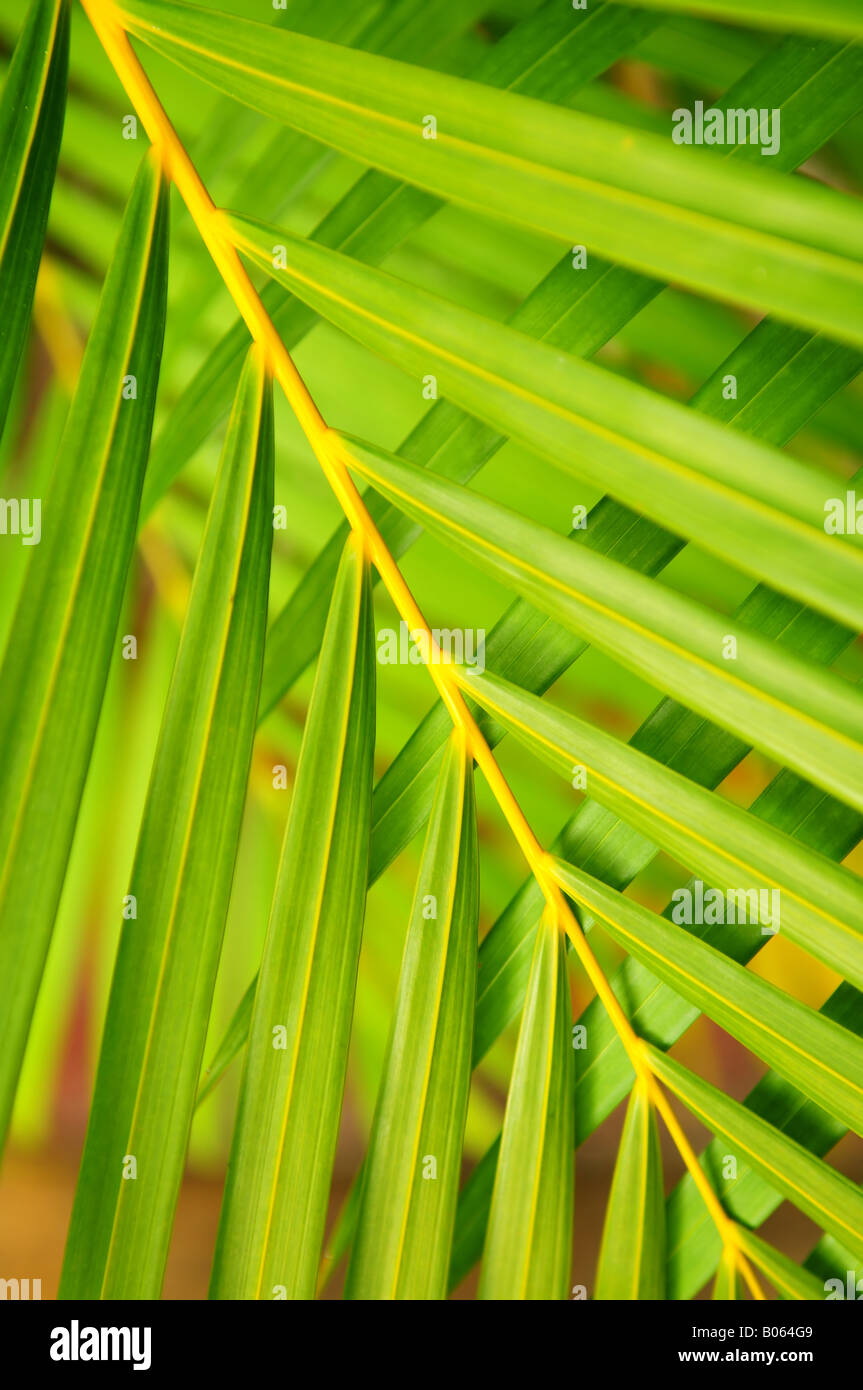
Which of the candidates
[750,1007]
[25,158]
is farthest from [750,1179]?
[25,158]

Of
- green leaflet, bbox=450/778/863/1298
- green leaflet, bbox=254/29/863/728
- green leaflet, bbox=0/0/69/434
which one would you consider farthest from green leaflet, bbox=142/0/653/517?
green leaflet, bbox=450/778/863/1298

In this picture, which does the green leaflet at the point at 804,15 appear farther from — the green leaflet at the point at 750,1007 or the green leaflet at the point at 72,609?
the green leaflet at the point at 750,1007

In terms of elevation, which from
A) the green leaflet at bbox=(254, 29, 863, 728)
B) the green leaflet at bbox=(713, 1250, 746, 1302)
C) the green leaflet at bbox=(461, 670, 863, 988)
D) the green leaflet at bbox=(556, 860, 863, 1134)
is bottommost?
the green leaflet at bbox=(713, 1250, 746, 1302)

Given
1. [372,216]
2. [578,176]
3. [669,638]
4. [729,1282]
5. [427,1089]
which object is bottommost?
[729,1282]

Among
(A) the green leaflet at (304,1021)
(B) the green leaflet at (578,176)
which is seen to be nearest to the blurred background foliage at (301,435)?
(B) the green leaflet at (578,176)

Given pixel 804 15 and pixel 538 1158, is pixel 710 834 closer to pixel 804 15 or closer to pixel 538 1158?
pixel 538 1158

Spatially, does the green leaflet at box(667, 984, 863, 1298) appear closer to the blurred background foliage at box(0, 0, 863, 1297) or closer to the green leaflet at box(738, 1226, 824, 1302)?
the green leaflet at box(738, 1226, 824, 1302)
